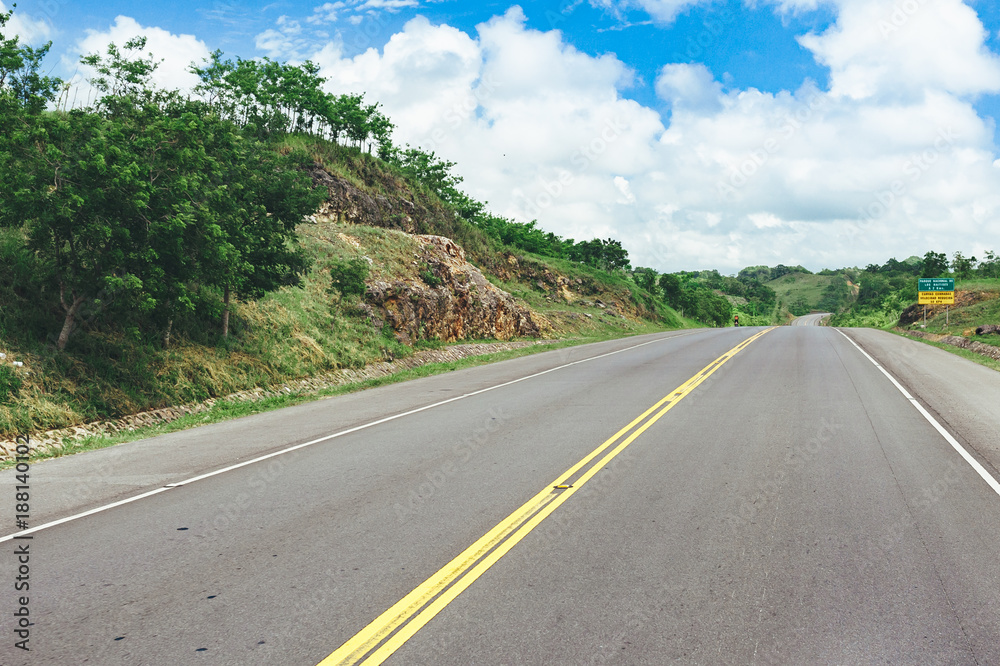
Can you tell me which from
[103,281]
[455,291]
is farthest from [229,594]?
[455,291]

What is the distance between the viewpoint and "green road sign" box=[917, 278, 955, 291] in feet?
151

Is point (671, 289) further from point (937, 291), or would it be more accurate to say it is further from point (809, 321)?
point (809, 321)

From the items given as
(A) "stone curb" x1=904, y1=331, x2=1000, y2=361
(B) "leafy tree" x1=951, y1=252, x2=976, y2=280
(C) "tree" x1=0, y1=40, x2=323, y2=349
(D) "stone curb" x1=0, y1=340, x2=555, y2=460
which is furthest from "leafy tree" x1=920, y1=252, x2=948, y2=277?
(C) "tree" x1=0, y1=40, x2=323, y2=349

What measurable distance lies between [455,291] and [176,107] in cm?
1680

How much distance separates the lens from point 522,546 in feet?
17.5

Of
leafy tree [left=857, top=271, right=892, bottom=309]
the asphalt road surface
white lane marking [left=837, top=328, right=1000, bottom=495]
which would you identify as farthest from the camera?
leafy tree [left=857, top=271, right=892, bottom=309]

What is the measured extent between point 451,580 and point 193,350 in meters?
13.3

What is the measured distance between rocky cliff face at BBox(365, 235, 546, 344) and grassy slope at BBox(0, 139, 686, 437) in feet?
3.48

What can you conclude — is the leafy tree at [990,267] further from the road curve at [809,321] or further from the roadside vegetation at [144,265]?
the roadside vegetation at [144,265]

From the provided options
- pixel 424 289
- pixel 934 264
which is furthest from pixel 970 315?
pixel 424 289

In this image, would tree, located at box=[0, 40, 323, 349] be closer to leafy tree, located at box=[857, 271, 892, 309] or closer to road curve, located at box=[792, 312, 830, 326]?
road curve, located at box=[792, 312, 830, 326]

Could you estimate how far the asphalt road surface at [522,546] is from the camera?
3857mm

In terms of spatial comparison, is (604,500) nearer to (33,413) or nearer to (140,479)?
(140,479)

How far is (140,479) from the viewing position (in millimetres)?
7855
